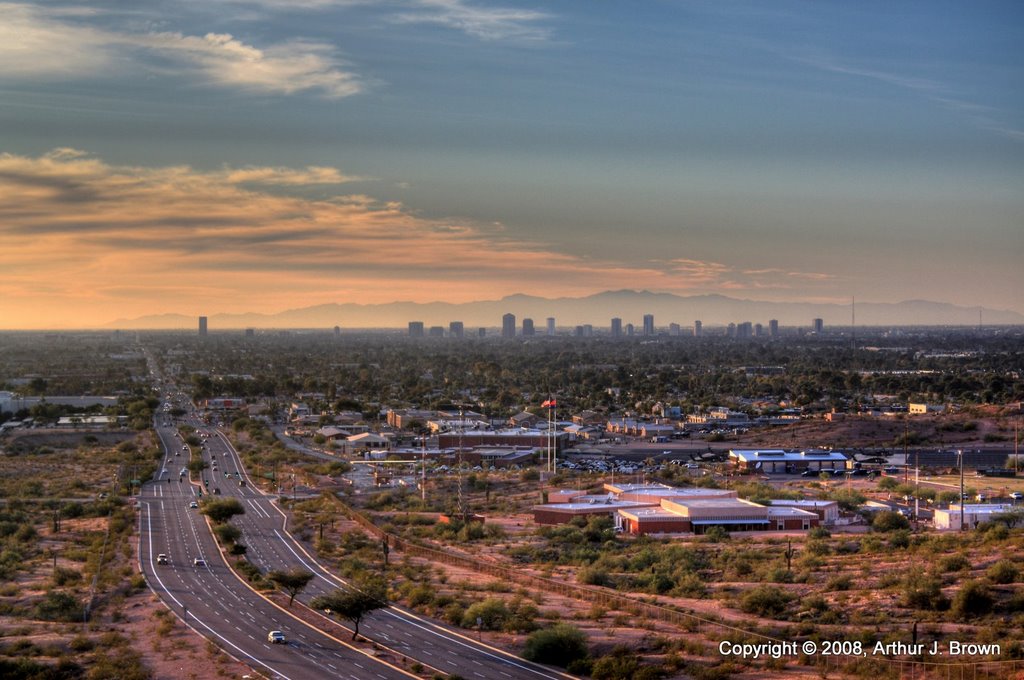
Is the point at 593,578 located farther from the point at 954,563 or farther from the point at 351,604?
the point at 954,563

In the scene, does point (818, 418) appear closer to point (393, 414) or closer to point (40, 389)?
point (393, 414)

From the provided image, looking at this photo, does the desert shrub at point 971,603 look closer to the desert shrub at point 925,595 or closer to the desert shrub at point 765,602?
the desert shrub at point 925,595

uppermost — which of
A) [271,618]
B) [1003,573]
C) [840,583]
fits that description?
[1003,573]

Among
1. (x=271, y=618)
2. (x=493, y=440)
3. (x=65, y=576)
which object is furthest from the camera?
(x=493, y=440)

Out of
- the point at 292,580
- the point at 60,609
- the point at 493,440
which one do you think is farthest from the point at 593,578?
the point at 493,440

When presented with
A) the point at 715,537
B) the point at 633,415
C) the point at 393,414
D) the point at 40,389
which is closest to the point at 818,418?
the point at 633,415

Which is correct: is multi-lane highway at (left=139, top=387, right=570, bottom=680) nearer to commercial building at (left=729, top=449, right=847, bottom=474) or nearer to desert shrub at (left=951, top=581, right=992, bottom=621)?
desert shrub at (left=951, top=581, right=992, bottom=621)
